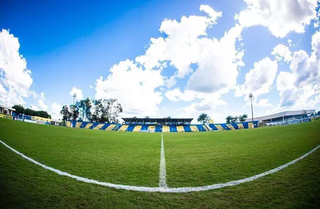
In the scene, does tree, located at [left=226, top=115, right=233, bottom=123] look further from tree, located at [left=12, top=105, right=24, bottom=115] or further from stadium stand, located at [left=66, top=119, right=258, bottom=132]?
tree, located at [left=12, top=105, right=24, bottom=115]

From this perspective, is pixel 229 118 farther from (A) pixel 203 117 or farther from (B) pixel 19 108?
(B) pixel 19 108

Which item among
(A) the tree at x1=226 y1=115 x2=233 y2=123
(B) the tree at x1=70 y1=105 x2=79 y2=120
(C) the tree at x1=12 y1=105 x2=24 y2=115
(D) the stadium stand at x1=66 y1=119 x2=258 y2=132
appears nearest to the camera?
(D) the stadium stand at x1=66 y1=119 x2=258 y2=132

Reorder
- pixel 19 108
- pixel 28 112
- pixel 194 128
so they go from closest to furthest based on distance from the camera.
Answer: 1. pixel 194 128
2. pixel 19 108
3. pixel 28 112

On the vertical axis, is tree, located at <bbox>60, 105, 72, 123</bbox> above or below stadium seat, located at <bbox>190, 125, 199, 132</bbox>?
above

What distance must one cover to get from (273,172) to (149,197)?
279cm

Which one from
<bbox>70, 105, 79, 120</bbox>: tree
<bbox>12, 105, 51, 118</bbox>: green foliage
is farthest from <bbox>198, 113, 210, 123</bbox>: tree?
<bbox>12, 105, 51, 118</bbox>: green foliage

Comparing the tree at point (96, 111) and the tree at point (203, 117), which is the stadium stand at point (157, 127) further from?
the tree at point (203, 117)

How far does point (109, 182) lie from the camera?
2.49 metres

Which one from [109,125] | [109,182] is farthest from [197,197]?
[109,125]

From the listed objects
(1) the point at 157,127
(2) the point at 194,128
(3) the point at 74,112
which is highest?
(3) the point at 74,112

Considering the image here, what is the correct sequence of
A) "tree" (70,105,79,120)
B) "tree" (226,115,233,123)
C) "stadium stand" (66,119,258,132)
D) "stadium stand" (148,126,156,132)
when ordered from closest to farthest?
"stadium stand" (66,119,258,132) → "stadium stand" (148,126,156,132) → "tree" (70,105,79,120) → "tree" (226,115,233,123)

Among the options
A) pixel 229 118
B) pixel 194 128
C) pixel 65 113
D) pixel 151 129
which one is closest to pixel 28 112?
pixel 65 113

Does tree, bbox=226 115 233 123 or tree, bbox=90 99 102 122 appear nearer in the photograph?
tree, bbox=90 99 102 122

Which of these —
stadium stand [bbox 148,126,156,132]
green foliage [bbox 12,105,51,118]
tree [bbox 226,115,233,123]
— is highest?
green foliage [bbox 12,105,51,118]
